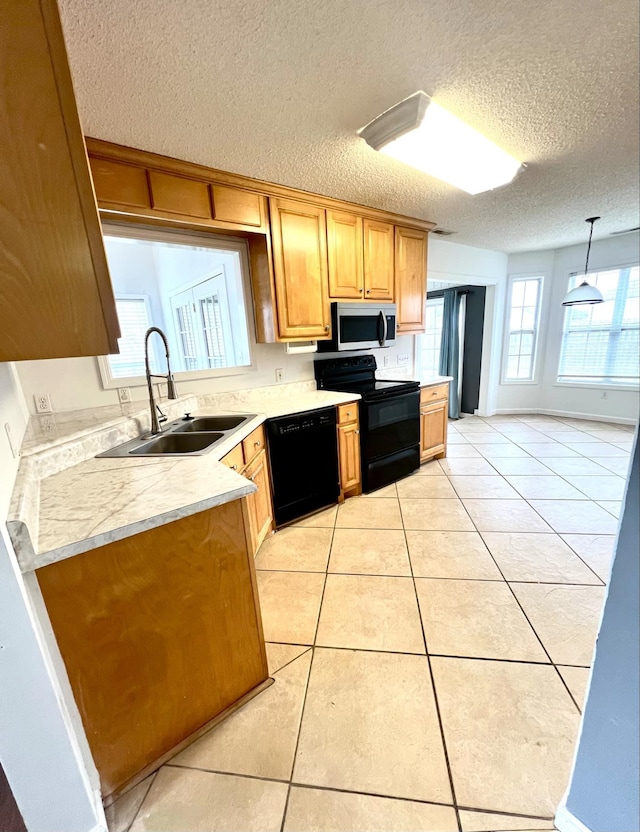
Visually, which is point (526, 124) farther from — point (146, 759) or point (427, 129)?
point (146, 759)

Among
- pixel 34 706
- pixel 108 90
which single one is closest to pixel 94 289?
pixel 34 706

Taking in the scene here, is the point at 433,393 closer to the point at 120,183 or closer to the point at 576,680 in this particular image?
the point at 576,680

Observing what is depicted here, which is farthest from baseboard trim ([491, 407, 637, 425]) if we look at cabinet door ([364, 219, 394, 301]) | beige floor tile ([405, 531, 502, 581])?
beige floor tile ([405, 531, 502, 581])

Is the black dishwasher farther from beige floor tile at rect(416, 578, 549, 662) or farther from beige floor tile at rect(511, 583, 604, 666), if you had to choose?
beige floor tile at rect(511, 583, 604, 666)

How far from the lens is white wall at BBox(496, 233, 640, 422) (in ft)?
14.2

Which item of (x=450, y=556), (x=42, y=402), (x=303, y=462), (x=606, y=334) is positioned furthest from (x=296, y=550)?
(x=606, y=334)

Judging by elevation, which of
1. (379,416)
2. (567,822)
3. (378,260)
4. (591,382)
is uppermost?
(378,260)

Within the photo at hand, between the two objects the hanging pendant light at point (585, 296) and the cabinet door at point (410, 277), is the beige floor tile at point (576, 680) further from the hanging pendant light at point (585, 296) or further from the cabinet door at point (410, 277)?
the hanging pendant light at point (585, 296)

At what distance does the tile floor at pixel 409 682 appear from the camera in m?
0.95

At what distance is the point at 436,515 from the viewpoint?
2.50m

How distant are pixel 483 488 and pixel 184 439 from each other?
258cm

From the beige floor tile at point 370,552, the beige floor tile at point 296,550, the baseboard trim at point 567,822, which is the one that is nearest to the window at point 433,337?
the beige floor tile at point 370,552

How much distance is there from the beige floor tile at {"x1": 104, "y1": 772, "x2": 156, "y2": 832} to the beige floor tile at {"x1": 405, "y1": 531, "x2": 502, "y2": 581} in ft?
4.74

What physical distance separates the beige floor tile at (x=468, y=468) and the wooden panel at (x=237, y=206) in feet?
9.36
